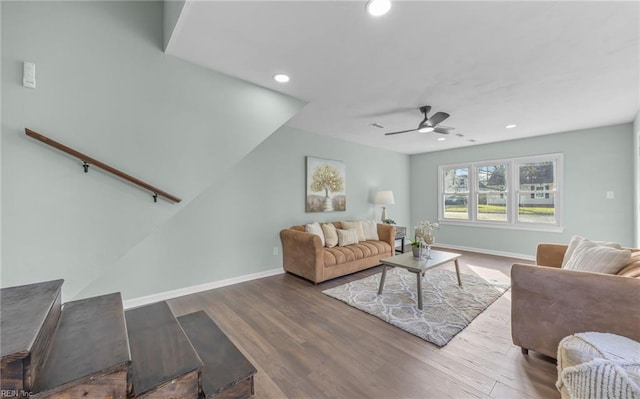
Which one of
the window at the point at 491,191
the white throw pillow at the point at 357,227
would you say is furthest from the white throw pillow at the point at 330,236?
the window at the point at 491,191

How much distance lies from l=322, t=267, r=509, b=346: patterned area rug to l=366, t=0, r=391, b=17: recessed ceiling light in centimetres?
259

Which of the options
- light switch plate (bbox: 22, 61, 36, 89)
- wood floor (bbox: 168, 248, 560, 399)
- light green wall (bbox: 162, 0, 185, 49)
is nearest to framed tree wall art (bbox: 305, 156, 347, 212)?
wood floor (bbox: 168, 248, 560, 399)

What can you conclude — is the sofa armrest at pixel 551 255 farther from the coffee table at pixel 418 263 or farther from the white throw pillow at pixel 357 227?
the white throw pillow at pixel 357 227

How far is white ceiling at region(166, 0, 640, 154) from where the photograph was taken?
1.68 metres

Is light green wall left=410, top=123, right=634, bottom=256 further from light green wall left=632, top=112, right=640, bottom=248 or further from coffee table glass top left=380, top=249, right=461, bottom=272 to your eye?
coffee table glass top left=380, top=249, right=461, bottom=272

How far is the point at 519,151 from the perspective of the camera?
5.08 m

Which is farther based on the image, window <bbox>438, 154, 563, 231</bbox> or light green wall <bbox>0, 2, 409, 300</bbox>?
window <bbox>438, 154, 563, 231</bbox>

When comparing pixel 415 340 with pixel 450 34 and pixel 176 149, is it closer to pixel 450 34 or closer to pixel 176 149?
pixel 450 34

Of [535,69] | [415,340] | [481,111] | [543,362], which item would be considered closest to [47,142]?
[415,340]

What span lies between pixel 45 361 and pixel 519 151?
683 centimetres

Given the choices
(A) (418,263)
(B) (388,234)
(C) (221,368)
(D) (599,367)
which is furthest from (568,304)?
(B) (388,234)

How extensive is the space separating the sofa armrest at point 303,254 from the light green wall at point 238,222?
20 centimetres

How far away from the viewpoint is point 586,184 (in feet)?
14.4

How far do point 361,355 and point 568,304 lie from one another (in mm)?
1518
